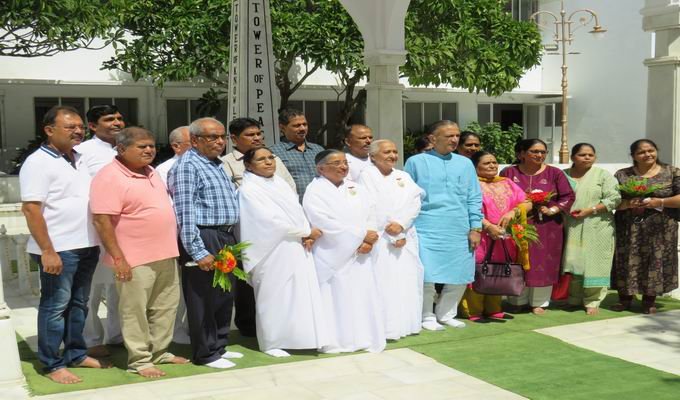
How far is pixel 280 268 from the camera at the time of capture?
5.72 m

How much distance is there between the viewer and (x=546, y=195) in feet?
23.0

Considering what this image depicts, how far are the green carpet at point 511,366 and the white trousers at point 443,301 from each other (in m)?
0.19

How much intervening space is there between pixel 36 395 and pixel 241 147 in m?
2.23

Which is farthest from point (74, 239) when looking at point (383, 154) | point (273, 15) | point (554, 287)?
point (273, 15)

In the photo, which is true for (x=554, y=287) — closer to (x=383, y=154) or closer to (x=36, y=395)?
(x=383, y=154)

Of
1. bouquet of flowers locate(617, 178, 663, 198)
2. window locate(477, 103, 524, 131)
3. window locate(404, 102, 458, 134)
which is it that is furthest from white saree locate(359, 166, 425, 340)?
window locate(477, 103, 524, 131)

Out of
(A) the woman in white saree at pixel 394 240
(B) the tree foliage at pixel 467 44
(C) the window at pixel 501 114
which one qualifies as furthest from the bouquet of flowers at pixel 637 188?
(C) the window at pixel 501 114

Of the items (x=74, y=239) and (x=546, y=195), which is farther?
(x=546, y=195)

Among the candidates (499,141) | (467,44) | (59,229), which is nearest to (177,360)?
(59,229)

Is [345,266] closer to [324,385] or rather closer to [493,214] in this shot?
[324,385]

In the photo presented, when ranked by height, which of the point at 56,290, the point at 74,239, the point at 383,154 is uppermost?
the point at 383,154

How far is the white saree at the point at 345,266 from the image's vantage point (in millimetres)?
5875

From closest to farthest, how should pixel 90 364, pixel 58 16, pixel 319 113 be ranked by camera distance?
1. pixel 90 364
2. pixel 58 16
3. pixel 319 113

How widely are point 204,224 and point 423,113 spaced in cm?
1946
